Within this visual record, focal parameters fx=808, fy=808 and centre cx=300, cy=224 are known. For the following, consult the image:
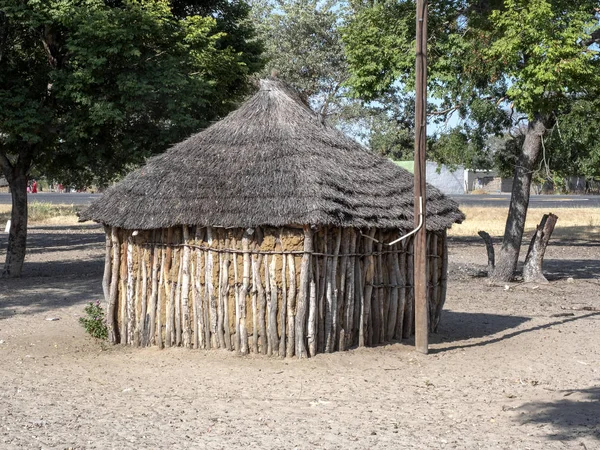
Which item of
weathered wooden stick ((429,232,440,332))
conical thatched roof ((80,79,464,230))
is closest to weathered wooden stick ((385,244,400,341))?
conical thatched roof ((80,79,464,230))

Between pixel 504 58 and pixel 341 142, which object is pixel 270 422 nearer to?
pixel 341 142

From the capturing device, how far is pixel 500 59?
16.0 metres

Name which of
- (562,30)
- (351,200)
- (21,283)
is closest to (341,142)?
(351,200)

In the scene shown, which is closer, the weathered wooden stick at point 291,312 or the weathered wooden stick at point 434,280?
the weathered wooden stick at point 291,312

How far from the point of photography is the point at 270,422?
7641 millimetres

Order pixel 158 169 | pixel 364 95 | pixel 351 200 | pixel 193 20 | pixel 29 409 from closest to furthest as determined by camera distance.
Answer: pixel 29 409 → pixel 351 200 → pixel 158 169 → pixel 193 20 → pixel 364 95

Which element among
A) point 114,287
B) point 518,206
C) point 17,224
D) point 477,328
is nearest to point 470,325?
point 477,328

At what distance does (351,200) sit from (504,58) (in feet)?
24.0

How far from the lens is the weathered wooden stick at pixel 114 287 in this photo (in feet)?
36.0

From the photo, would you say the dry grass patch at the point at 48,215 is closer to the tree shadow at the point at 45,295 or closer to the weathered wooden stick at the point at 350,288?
the tree shadow at the point at 45,295

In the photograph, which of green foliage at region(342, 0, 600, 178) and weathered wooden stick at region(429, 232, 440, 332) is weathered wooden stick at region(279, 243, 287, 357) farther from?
green foliage at region(342, 0, 600, 178)

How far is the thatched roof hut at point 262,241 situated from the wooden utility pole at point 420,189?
1.65 ft

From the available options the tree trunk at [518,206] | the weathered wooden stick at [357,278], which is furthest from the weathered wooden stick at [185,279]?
the tree trunk at [518,206]

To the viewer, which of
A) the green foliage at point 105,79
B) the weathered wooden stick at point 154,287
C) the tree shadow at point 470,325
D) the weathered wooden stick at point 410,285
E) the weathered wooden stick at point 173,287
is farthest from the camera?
the green foliage at point 105,79
